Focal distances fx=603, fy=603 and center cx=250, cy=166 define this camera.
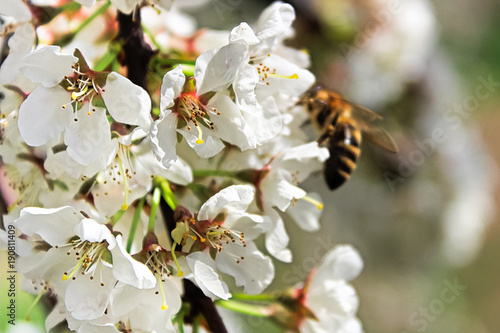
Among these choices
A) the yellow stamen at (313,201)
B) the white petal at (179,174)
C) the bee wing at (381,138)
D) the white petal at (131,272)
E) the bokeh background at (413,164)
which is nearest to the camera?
the white petal at (131,272)

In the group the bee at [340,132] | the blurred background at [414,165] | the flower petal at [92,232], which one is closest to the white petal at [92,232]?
the flower petal at [92,232]

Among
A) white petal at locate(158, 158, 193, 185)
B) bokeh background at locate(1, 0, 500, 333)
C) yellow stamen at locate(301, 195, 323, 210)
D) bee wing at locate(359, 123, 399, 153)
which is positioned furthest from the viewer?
bokeh background at locate(1, 0, 500, 333)

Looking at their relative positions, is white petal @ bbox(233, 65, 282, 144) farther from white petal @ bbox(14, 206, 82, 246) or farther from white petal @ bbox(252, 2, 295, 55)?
white petal @ bbox(14, 206, 82, 246)

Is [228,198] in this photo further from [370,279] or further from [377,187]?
[370,279]

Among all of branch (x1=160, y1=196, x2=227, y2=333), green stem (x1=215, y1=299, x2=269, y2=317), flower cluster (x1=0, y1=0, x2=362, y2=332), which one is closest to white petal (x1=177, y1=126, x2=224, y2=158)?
flower cluster (x1=0, y1=0, x2=362, y2=332)

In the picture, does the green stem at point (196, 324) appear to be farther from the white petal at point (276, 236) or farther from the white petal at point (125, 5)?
the white petal at point (125, 5)

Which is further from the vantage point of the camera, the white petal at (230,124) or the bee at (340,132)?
the bee at (340,132)
